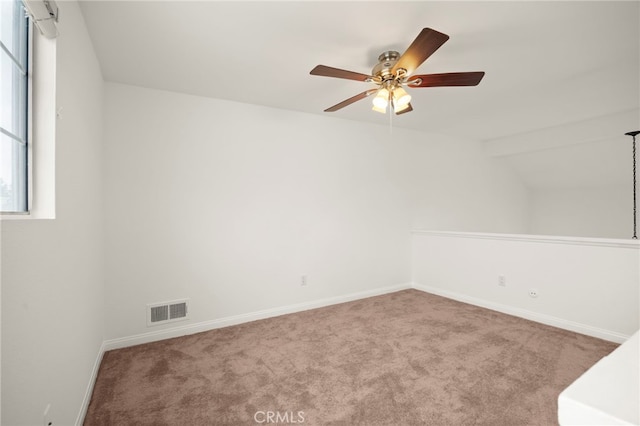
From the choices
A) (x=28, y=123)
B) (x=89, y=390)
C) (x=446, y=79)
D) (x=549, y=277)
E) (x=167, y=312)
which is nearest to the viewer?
(x=28, y=123)

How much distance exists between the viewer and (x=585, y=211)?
5.35 m

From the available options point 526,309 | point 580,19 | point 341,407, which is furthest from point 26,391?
point 526,309

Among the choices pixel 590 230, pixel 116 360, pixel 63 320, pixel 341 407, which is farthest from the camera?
pixel 590 230

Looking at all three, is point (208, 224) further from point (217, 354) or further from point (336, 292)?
point (336, 292)

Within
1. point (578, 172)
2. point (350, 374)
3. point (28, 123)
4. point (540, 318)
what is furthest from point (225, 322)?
point (578, 172)

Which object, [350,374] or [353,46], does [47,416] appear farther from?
[353,46]

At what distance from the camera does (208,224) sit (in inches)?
119

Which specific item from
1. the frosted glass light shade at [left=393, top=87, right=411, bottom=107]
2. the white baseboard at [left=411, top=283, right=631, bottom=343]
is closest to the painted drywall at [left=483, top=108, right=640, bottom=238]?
the white baseboard at [left=411, top=283, right=631, bottom=343]

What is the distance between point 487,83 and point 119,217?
11.8 ft

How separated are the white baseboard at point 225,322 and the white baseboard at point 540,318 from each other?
898 millimetres

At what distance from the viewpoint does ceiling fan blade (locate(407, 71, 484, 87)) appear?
1916 millimetres

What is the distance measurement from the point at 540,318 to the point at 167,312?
372 cm

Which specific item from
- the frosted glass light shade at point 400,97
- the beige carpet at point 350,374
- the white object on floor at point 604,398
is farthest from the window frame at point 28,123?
the frosted glass light shade at point 400,97

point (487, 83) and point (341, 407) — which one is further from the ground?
point (487, 83)
